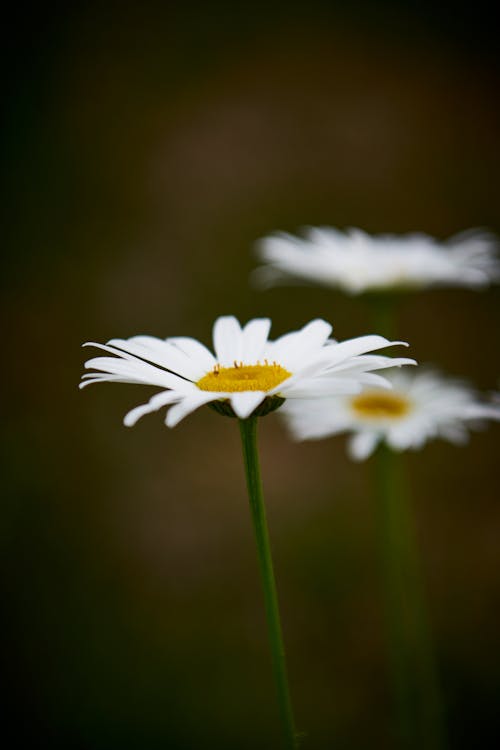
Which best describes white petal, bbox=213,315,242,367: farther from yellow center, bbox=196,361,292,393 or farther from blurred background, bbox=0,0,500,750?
blurred background, bbox=0,0,500,750

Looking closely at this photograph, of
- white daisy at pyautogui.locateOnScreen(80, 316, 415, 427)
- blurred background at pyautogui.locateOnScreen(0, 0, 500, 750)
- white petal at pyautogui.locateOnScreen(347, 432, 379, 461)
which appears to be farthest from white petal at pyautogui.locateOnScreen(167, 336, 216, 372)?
blurred background at pyautogui.locateOnScreen(0, 0, 500, 750)

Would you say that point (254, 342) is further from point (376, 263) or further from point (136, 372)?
point (376, 263)

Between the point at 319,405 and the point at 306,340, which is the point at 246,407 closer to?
the point at 306,340

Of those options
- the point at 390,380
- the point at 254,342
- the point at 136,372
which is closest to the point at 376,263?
the point at 390,380

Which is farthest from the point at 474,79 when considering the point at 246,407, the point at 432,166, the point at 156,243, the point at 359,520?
the point at 246,407

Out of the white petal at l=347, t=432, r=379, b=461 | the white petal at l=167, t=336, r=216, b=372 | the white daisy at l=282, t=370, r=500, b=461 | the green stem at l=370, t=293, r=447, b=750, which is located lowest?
the green stem at l=370, t=293, r=447, b=750

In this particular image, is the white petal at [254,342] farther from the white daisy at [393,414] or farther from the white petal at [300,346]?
the white daisy at [393,414]

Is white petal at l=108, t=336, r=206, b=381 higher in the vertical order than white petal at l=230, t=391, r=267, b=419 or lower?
higher
